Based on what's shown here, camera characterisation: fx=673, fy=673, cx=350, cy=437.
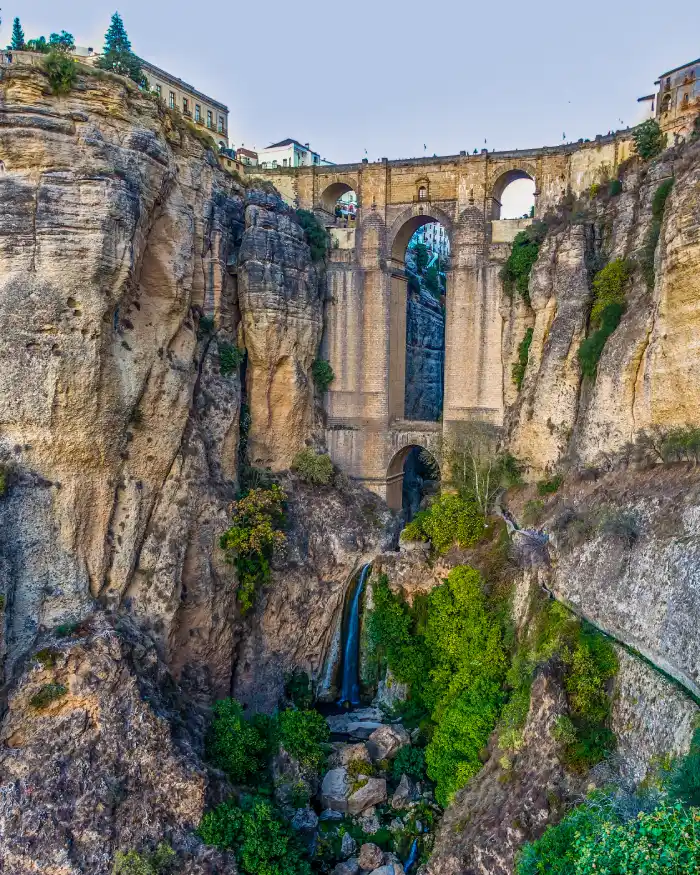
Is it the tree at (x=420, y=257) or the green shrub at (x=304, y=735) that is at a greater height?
the tree at (x=420, y=257)

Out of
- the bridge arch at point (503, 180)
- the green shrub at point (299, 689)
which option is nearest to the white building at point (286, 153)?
the bridge arch at point (503, 180)

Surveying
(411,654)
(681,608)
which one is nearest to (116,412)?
(411,654)

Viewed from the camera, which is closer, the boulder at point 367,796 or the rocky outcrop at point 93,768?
the rocky outcrop at point 93,768

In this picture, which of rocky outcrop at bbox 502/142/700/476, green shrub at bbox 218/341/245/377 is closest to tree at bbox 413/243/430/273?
rocky outcrop at bbox 502/142/700/476

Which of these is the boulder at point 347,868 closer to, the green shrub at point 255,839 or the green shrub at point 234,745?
the green shrub at point 255,839

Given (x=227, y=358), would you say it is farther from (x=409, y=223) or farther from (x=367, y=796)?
(x=367, y=796)

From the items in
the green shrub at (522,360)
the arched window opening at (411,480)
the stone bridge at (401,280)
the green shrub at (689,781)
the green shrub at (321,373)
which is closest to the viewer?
the green shrub at (689,781)
